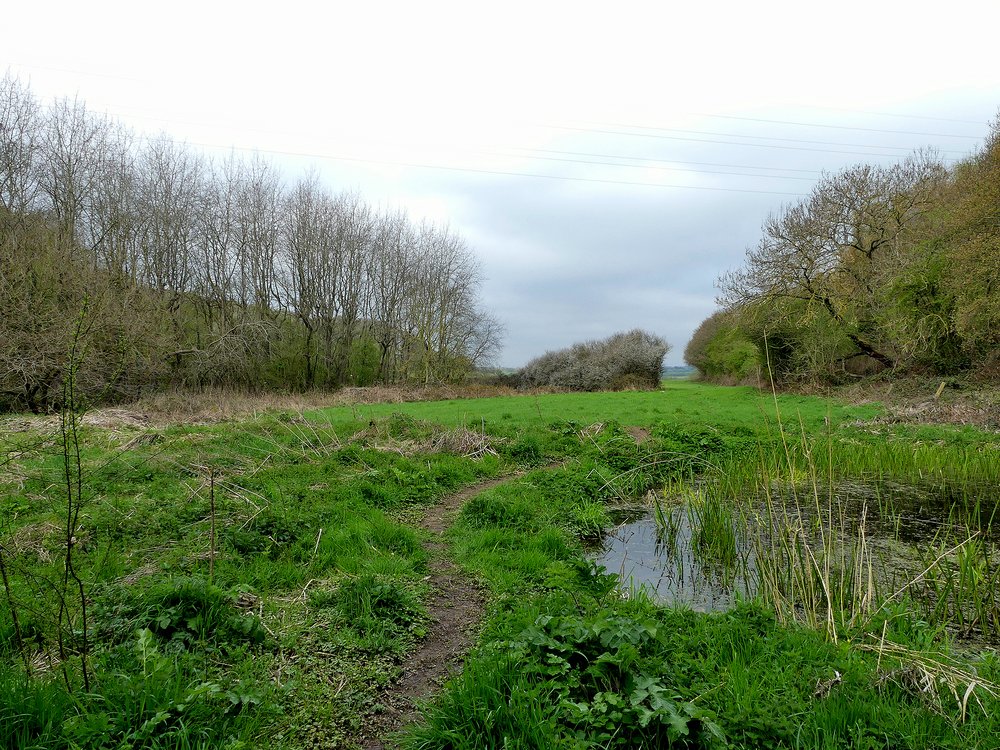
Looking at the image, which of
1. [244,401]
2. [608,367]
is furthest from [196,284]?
[608,367]

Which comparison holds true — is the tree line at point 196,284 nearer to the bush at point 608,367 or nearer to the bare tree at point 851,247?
the bush at point 608,367

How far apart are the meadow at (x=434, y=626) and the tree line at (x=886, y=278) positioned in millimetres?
13186

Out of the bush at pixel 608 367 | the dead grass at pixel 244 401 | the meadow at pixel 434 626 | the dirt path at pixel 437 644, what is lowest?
the dirt path at pixel 437 644

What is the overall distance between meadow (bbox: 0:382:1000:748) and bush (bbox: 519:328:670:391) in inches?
1316

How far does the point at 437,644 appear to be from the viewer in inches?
163

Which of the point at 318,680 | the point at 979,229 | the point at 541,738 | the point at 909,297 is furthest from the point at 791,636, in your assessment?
the point at 909,297

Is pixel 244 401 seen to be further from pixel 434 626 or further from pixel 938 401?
pixel 938 401

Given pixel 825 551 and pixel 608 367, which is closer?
pixel 825 551

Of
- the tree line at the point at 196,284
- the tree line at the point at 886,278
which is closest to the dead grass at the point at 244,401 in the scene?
the tree line at the point at 196,284

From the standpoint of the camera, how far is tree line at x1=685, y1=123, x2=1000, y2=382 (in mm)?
16859

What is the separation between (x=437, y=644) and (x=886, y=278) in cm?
2643

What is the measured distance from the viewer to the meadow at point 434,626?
8.84 ft

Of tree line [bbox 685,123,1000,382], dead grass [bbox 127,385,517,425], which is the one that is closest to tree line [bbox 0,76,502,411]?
dead grass [bbox 127,385,517,425]

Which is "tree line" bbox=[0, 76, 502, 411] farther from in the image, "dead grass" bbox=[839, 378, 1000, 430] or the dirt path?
"dead grass" bbox=[839, 378, 1000, 430]
